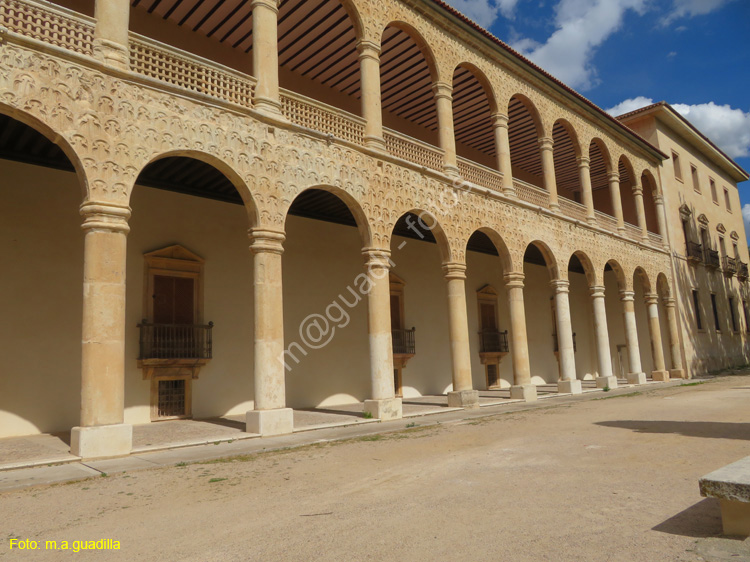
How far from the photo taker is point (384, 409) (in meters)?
10.6

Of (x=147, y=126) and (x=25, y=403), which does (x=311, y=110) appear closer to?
(x=147, y=126)

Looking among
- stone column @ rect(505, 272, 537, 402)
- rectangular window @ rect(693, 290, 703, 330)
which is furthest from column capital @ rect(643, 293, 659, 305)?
stone column @ rect(505, 272, 537, 402)

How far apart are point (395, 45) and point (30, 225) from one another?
30.3 feet

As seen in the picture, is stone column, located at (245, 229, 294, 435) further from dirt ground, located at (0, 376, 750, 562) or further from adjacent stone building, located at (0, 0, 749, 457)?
dirt ground, located at (0, 376, 750, 562)

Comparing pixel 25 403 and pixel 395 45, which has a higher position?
pixel 395 45

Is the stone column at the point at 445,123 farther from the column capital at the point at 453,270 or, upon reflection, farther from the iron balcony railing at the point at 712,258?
the iron balcony railing at the point at 712,258

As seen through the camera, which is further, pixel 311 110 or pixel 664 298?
pixel 664 298

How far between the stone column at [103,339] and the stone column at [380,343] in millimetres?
4812

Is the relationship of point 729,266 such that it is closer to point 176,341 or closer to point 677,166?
point 677,166

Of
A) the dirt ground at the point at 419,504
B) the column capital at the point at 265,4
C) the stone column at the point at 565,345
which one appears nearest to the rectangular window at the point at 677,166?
the stone column at the point at 565,345

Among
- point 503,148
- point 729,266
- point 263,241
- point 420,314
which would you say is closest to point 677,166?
point 729,266

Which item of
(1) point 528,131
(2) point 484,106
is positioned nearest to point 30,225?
(2) point 484,106

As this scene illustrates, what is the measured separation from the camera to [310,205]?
544 inches

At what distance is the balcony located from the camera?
28.7m
